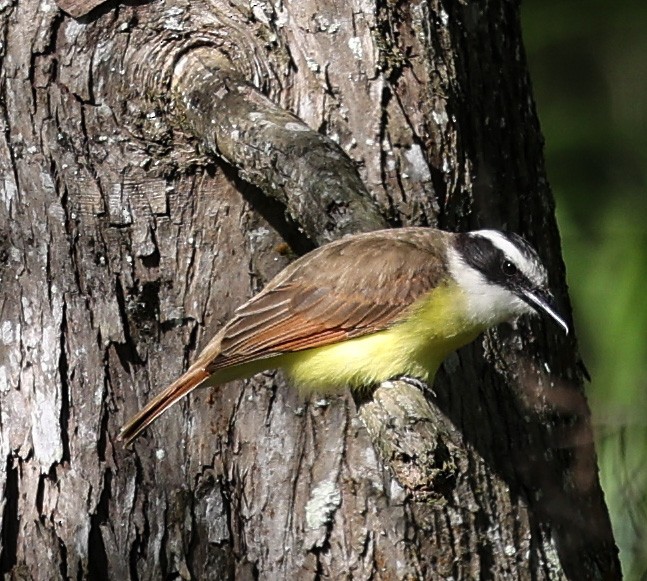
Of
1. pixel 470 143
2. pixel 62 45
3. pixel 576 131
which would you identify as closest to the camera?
pixel 62 45

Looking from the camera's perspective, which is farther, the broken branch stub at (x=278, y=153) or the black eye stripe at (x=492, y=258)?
the black eye stripe at (x=492, y=258)

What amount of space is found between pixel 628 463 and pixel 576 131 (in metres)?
3.96

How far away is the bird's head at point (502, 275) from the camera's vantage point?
177 inches

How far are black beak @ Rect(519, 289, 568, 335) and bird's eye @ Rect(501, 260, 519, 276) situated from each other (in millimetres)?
77

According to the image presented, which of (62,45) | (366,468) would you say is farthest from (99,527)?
(62,45)

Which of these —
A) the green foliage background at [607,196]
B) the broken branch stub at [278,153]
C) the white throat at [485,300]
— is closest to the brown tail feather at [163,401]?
the broken branch stub at [278,153]

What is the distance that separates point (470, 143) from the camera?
15.0 feet

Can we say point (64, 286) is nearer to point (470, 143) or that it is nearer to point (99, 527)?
point (99, 527)

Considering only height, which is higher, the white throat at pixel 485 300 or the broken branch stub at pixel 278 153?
the broken branch stub at pixel 278 153

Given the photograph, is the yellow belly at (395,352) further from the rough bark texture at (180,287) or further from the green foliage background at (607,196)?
the green foliage background at (607,196)

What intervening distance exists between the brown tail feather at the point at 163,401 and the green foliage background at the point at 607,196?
1.28 m

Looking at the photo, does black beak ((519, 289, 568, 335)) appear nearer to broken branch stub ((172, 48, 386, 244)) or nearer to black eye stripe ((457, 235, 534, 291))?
black eye stripe ((457, 235, 534, 291))

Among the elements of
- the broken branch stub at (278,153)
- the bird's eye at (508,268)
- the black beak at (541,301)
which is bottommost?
the black beak at (541,301)

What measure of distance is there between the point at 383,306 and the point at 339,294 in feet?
0.51
